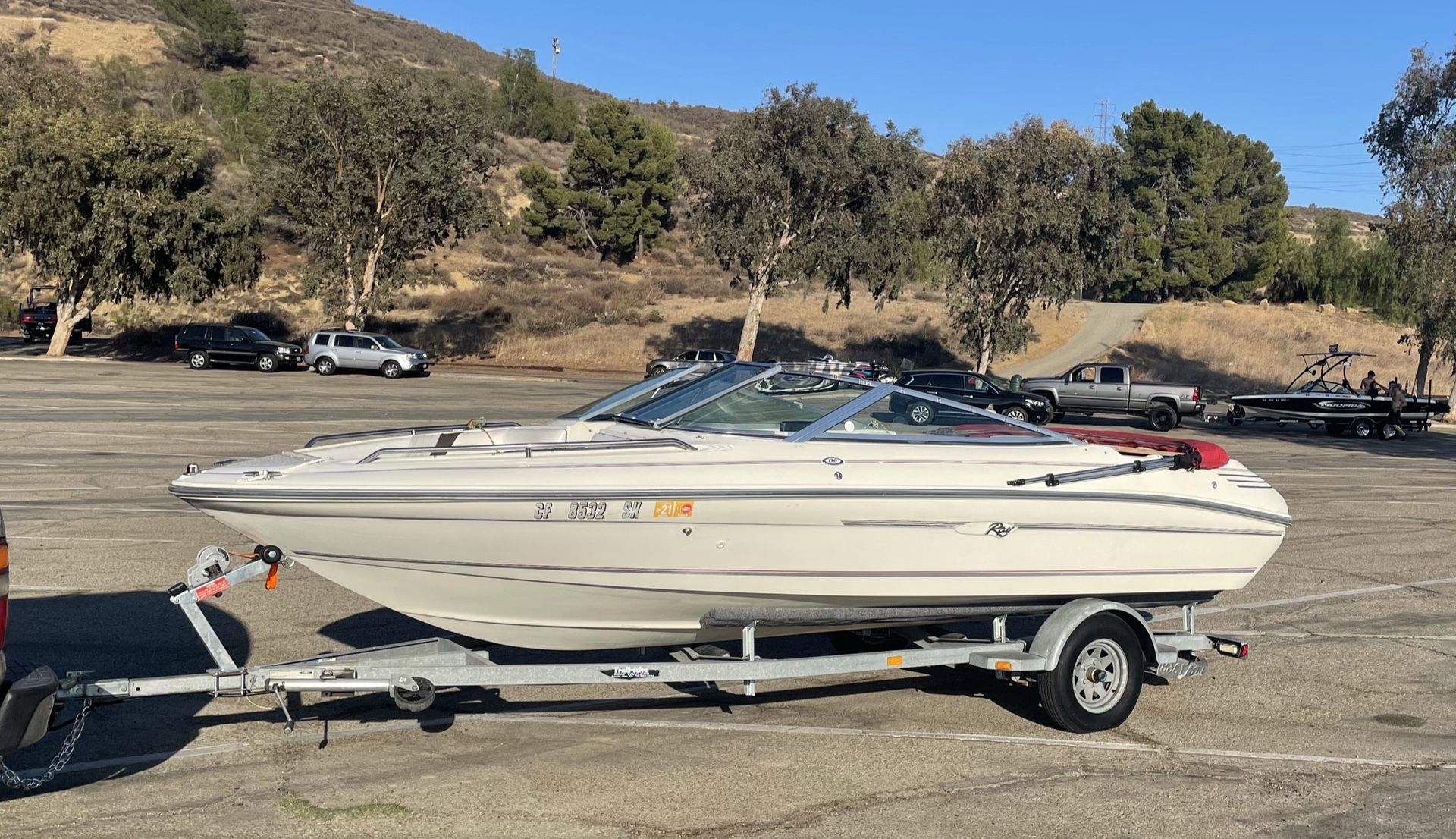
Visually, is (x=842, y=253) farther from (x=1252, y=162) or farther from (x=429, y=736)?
(x=1252, y=162)

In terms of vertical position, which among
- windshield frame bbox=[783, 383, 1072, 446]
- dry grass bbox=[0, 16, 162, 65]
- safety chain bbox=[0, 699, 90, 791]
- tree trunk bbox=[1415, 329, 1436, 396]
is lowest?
safety chain bbox=[0, 699, 90, 791]

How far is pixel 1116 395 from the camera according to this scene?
109ft

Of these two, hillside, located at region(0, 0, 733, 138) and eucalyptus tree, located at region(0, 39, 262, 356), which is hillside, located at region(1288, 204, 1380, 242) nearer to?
hillside, located at region(0, 0, 733, 138)

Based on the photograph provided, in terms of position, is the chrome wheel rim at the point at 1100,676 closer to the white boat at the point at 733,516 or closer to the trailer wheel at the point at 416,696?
the white boat at the point at 733,516

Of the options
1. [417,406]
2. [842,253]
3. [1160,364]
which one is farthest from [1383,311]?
[417,406]

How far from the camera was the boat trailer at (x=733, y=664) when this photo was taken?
5.34m

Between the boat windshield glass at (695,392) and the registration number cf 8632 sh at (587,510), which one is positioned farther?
the boat windshield glass at (695,392)

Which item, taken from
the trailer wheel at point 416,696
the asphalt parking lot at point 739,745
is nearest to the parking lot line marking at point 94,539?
the asphalt parking lot at point 739,745

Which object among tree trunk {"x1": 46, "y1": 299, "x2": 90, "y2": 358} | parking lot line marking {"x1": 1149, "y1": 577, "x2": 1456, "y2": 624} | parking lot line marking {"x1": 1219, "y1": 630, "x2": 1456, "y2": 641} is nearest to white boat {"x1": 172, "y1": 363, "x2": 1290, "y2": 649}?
parking lot line marking {"x1": 1219, "y1": 630, "x2": 1456, "y2": 641}

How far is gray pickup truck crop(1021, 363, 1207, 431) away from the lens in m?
32.1

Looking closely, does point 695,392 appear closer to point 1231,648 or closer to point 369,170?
point 1231,648

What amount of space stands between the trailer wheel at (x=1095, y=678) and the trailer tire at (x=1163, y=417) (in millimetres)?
26592

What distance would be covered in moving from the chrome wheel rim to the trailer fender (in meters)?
0.15

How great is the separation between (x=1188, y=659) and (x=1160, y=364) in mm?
53551
